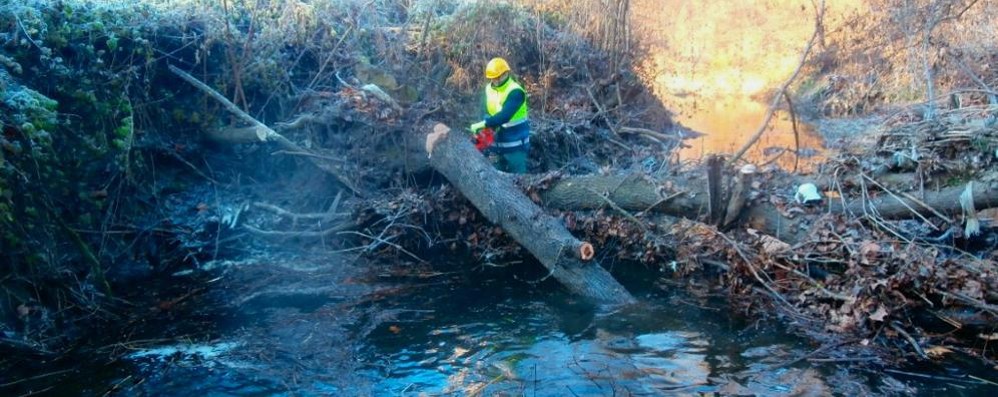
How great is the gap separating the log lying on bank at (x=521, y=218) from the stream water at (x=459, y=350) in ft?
0.84

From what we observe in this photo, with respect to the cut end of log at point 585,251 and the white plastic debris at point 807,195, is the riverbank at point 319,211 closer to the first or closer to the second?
the white plastic debris at point 807,195

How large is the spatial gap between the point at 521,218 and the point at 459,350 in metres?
1.81

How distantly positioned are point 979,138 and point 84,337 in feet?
27.7

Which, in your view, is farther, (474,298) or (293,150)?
(293,150)

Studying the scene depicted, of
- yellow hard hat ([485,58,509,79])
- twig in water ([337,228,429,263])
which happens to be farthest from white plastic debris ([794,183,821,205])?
twig in water ([337,228,429,263])

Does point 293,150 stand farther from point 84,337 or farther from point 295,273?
point 84,337

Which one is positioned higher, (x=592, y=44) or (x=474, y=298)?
(x=592, y=44)

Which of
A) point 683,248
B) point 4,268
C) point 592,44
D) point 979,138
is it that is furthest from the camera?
point 592,44

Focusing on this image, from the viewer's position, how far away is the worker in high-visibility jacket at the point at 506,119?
28.9ft

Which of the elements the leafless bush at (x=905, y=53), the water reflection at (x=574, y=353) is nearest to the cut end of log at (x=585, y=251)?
the water reflection at (x=574, y=353)

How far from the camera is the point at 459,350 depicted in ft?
19.5

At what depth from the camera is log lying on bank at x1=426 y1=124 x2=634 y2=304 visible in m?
6.76

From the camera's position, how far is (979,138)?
6.98m

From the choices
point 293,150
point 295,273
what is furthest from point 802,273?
point 293,150
